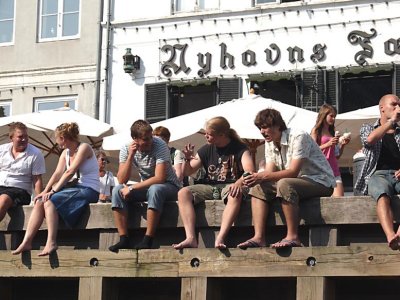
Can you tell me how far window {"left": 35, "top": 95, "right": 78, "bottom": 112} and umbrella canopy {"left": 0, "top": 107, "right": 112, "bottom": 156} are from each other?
4.73 m

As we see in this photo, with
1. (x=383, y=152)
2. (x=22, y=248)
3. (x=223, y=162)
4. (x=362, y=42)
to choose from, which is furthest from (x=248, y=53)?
(x=383, y=152)

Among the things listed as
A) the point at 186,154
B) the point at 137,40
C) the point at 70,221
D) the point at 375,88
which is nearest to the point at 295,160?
the point at 186,154

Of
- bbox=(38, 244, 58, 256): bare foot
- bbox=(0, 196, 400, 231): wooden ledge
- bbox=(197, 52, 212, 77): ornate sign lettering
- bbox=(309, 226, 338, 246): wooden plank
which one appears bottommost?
bbox=(38, 244, 58, 256): bare foot

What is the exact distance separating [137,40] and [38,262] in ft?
39.5

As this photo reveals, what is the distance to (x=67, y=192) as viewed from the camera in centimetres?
1234

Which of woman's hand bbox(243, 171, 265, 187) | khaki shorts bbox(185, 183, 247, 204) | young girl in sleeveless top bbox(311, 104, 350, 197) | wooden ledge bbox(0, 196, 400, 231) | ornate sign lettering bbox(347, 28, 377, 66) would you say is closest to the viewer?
wooden ledge bbox(0, 196, 400, 231)

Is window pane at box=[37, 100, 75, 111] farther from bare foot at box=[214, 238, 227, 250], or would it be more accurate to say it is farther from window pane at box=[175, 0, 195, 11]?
bare foot at box=[214, 238, 227, 250]

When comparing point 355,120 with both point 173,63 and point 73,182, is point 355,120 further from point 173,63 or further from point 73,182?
point 173,63

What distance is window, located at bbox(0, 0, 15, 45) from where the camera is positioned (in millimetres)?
25281

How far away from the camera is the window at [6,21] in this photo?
2528 centimetres

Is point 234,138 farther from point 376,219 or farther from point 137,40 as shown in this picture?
point 137,40

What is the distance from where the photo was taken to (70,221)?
12.2 metres

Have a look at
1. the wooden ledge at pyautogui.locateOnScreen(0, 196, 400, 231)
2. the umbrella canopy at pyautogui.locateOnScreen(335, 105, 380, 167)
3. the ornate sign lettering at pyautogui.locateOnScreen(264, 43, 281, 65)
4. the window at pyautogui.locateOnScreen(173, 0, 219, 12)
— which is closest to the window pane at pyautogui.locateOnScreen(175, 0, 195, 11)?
the window at pyautogui.locateOnScreen(173, 0, 219, 12)

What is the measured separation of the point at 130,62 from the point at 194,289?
12.6m
